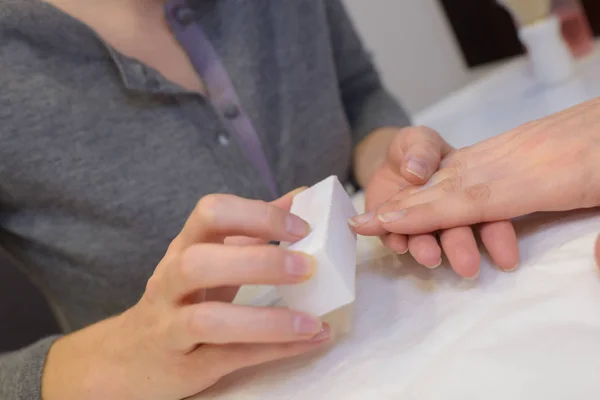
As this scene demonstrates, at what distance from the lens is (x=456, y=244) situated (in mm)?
363

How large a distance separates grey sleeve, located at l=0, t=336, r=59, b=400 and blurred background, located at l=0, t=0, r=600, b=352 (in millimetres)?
1169

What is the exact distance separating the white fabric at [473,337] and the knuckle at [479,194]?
0.13 ft

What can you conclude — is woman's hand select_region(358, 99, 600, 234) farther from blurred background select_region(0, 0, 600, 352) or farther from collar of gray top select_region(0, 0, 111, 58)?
blurred background select_region(0, 0, 600, 352)

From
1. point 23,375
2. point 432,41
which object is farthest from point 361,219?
point 432,41

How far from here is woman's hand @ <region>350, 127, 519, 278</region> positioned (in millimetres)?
348

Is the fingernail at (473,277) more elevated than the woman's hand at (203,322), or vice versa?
the woman's hand at (203,322)

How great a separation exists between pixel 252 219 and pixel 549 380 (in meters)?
0.19

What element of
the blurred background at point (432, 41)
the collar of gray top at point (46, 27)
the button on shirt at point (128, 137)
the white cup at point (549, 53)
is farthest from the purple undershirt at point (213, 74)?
the blurred background at point (432, 41)

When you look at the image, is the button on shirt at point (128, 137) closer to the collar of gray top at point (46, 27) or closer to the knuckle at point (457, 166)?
the collar of gray top at point (46, 27)

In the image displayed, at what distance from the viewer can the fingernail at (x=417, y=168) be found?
1.34ft

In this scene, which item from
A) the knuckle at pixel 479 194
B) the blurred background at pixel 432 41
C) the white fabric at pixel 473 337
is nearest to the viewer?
the white fabric at pixel 473 337

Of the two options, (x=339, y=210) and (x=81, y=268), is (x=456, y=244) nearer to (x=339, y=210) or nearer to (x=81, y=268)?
(x=339, y=210)

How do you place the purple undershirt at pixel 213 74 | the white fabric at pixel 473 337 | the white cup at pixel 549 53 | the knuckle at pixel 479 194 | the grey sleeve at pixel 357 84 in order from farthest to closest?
the white cup at pixel 549 53 → the grey sleeve at pixel 357 84 → the purple undershirt at pixel 213 74 → the knuckle at pixel 479 194 → the white fabric at pixel 473 337

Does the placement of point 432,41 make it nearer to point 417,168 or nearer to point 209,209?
point 417,168
